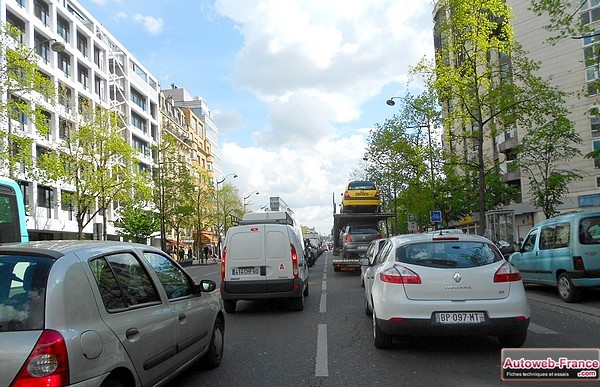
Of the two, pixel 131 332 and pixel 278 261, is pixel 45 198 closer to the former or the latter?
pixel 278 261

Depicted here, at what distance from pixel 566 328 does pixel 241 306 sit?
6947mm

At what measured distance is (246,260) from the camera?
1066 centimetres

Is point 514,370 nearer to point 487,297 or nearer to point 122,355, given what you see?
point 487,297

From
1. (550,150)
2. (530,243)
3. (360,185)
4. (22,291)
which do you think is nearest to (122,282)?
(22,291)

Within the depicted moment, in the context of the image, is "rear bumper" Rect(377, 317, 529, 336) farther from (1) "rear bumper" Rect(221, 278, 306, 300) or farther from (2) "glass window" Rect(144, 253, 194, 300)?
(1) "rear bumper" Rect(221, 278, 306, 300)

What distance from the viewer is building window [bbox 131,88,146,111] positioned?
206ft

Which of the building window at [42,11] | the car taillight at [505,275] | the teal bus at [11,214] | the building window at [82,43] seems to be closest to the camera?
the car taillight at [505,275]

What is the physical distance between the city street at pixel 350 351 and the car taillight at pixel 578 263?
32.6 inches

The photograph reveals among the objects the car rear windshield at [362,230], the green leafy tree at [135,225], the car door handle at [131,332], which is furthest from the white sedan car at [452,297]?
the green leafy tree at [135,225]

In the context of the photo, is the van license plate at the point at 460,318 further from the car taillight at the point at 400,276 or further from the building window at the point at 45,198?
the building window at the point at 45,198

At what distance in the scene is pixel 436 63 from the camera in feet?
74.2

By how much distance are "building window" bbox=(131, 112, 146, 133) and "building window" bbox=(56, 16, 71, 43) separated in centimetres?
1677

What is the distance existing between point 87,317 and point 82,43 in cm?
5183

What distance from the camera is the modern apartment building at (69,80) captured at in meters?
38.0
